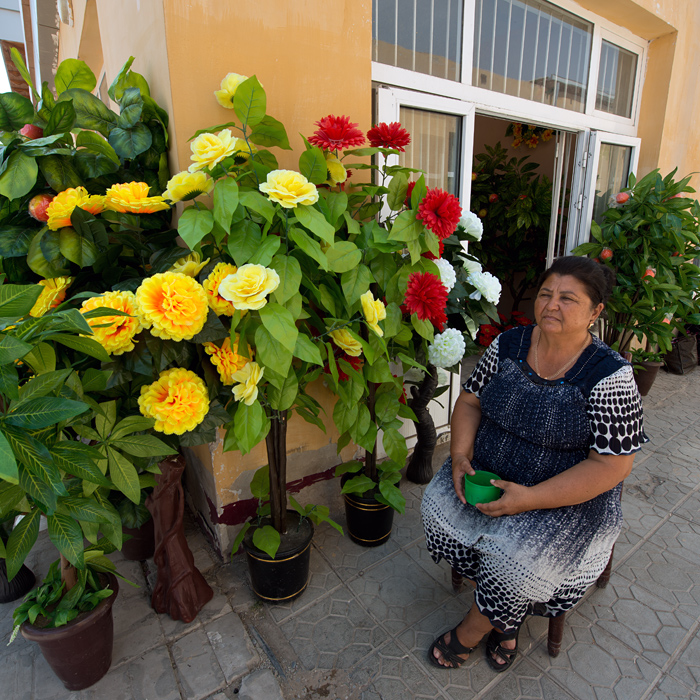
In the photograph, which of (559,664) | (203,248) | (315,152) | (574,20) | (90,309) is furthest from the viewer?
(574,20)

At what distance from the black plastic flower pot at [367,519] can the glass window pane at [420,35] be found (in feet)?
6.66

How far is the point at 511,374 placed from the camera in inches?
61.4

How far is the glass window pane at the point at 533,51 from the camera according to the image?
104 inches

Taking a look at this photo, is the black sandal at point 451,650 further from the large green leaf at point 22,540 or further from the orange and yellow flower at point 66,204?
the orange and yellow flower at point 66,204

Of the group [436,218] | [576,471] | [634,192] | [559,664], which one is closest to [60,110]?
[436,218]

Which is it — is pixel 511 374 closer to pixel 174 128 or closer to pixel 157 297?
pixel 157 297

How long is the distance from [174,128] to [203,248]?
48 centimetres

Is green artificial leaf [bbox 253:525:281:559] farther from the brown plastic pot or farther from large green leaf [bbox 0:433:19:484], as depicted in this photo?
large green leaf [bbox 0:433:19:484]

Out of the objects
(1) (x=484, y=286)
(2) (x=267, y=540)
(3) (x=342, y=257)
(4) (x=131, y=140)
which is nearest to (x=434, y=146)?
(1) (x=484, y=286)

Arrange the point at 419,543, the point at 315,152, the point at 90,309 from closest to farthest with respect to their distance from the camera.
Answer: the point at 90,309, the point at 315,152, the point at 419,543

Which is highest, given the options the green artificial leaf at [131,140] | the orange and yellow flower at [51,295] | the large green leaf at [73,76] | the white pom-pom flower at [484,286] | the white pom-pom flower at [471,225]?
the large green leaf at [73,76]

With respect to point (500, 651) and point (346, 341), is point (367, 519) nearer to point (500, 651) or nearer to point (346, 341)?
point (500, 651)

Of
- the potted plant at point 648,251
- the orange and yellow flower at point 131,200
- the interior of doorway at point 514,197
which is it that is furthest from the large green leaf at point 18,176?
the interior of doorway at point 514,197

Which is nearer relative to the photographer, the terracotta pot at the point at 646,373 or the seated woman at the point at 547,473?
the seated woman at the point at 547,473
